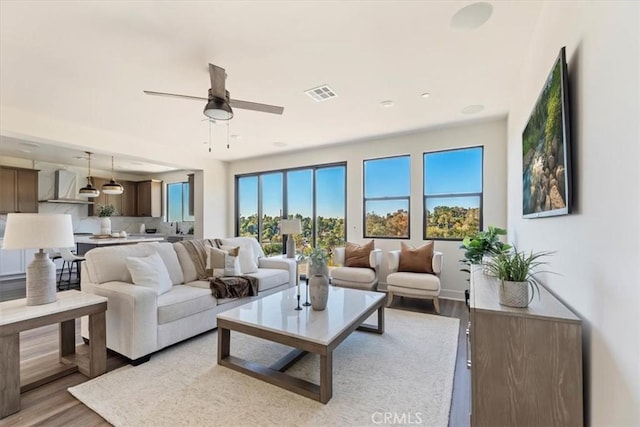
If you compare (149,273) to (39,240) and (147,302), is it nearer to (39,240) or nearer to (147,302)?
(147,302)

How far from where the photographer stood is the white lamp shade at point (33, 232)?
198cm

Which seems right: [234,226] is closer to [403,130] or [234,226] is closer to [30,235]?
[403,130]

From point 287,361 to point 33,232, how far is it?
2.13 m

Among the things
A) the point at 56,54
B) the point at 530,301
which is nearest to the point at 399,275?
the point at 530,301

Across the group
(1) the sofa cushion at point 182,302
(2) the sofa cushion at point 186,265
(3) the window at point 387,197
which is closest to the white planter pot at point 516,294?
(1) the sofa cushion at point 182,302

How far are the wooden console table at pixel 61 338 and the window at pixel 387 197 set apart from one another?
162 inches

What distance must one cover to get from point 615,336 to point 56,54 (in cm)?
416

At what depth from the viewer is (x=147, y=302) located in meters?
2.46

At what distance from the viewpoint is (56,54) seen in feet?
8.38

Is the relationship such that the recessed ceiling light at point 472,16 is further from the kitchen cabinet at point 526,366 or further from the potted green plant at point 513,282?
the kitchen cabinet at point 526,366

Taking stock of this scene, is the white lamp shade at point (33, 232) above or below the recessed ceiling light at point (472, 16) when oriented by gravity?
below

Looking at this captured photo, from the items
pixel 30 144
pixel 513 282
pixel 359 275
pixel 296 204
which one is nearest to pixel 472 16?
pixel 513 282

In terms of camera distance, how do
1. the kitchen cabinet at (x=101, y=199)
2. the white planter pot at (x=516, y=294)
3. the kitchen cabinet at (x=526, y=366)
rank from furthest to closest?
the kitchen cabinet at (x=101, y=199) < the white planter pot at (x=516, y=294) < the kitchen cabinet at (x=526, y=366)

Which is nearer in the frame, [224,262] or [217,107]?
[217,107]
